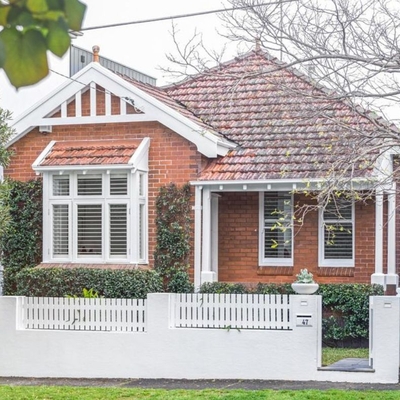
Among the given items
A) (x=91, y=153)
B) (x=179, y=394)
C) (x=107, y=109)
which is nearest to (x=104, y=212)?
(x=91, y=153)

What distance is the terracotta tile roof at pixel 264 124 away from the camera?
1598cm

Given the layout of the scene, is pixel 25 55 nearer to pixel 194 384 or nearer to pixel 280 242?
pixel 194 384

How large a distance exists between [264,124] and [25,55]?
16493mm

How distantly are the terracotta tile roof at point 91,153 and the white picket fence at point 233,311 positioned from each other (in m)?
4.77

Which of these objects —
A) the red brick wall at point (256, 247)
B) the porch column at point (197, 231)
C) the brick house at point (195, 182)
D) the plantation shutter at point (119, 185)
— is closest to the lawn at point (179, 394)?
the brick house at point (195, 182)

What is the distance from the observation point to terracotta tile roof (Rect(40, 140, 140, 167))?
16969 millimetres

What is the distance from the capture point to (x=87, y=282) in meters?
16.4

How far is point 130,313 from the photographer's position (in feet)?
42.2

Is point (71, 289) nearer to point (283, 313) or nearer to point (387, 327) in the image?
point (283, 313)

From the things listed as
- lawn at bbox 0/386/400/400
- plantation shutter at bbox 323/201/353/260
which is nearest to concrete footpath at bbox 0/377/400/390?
lawn at bbox 0/386/400/400

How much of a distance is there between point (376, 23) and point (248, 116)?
677cm

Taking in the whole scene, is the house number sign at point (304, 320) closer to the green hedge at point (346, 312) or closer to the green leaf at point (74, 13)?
the green hedge at point (346, 312)

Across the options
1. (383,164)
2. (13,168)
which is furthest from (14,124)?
(383,164)

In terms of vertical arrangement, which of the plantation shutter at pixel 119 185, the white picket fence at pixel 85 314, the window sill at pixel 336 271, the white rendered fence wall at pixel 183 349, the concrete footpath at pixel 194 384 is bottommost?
the concrete footpath at pixel 194 384
